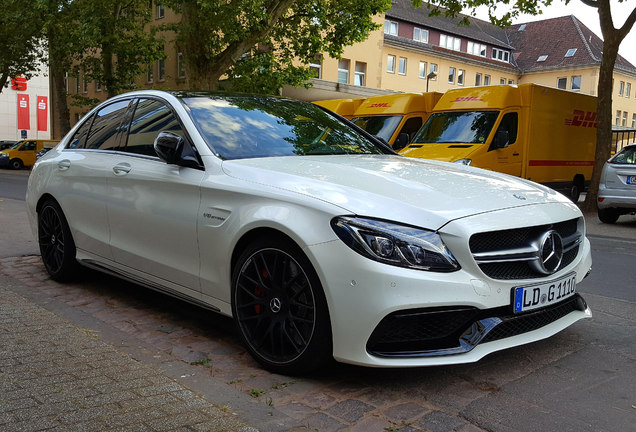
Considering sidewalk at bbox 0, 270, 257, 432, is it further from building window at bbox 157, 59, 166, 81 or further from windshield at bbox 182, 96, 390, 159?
building window at bbox 157, 59, 166, 81

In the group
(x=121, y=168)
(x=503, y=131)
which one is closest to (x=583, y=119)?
(x=503, y=131)

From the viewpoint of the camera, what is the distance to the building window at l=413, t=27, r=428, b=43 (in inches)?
2232

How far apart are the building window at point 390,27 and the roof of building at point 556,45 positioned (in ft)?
48.2

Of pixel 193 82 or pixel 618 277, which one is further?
pixel 193 82

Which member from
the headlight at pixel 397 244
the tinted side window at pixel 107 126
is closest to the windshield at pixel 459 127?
the tinted side window at pixel 107 126

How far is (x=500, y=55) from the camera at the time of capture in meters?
65.6

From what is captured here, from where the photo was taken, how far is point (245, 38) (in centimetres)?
2431

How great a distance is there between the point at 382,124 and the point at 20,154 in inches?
1133

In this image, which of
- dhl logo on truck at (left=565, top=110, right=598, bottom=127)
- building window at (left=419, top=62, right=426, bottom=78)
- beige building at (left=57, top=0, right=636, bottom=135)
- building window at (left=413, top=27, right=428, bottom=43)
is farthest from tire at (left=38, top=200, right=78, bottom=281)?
building window at (left=413, top=27, right=428, bottom=43)

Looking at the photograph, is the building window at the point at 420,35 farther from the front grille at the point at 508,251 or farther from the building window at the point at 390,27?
the front grille at the point at 508,251

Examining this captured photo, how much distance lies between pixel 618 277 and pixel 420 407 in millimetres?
4363

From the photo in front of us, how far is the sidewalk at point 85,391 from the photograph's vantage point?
2779 millimetres

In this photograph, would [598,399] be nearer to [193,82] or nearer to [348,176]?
[348,176]

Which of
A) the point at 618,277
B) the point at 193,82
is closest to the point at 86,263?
the point at 618,277
